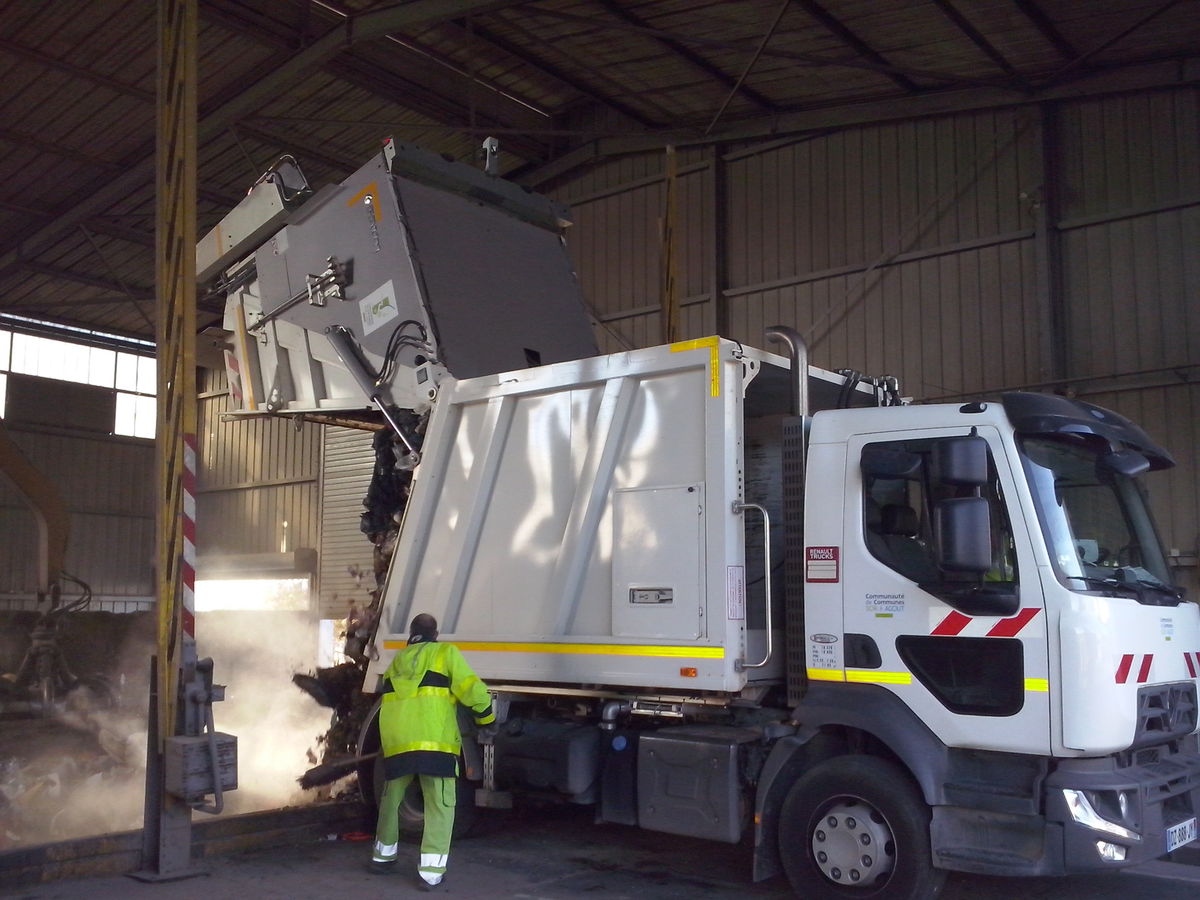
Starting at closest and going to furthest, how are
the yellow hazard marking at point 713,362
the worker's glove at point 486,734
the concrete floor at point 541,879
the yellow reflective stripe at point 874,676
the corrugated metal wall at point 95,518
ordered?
the yellow reflective stripe at point 874,676, the yellow hazard marking at point 713,362, the concrete floor at point 541,879, the worker's glove at point 486,734, the corrugated metal wall at point 95,518

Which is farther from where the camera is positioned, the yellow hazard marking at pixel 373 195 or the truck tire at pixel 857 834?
the yellow hazard marking at pixel 373 195

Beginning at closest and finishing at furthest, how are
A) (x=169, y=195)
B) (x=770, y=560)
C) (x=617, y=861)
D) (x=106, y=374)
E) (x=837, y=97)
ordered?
(x=770, y=560)
(x=617, y=861)
(x=169, y=195)
(x=837, y=97)
(x=106, y=374)

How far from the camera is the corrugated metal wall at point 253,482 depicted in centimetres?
2189

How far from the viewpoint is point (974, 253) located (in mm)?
13672

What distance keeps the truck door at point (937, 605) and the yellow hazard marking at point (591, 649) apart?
692 millimetres

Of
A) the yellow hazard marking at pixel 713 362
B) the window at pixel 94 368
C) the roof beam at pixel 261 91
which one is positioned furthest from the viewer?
the window at pixel 94 368

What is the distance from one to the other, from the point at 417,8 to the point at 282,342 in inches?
192

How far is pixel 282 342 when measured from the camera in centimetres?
776

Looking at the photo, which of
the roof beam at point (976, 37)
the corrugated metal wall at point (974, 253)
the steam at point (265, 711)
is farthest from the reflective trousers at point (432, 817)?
the roof beam at point (976, 37)

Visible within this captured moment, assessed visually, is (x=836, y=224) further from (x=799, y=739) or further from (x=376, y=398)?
(x=799, y=739)

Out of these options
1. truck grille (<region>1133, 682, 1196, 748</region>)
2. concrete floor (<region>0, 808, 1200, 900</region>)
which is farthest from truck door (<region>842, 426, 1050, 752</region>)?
concrete floor (<region>0, 808, 1200, 900</region>)

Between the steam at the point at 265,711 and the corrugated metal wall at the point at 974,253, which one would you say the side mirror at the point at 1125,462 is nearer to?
the steam at the point at 265,711

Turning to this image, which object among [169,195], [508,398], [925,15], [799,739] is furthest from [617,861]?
[925,15]

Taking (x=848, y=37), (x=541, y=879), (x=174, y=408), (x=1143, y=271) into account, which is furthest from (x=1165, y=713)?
(x=848, y=37)
